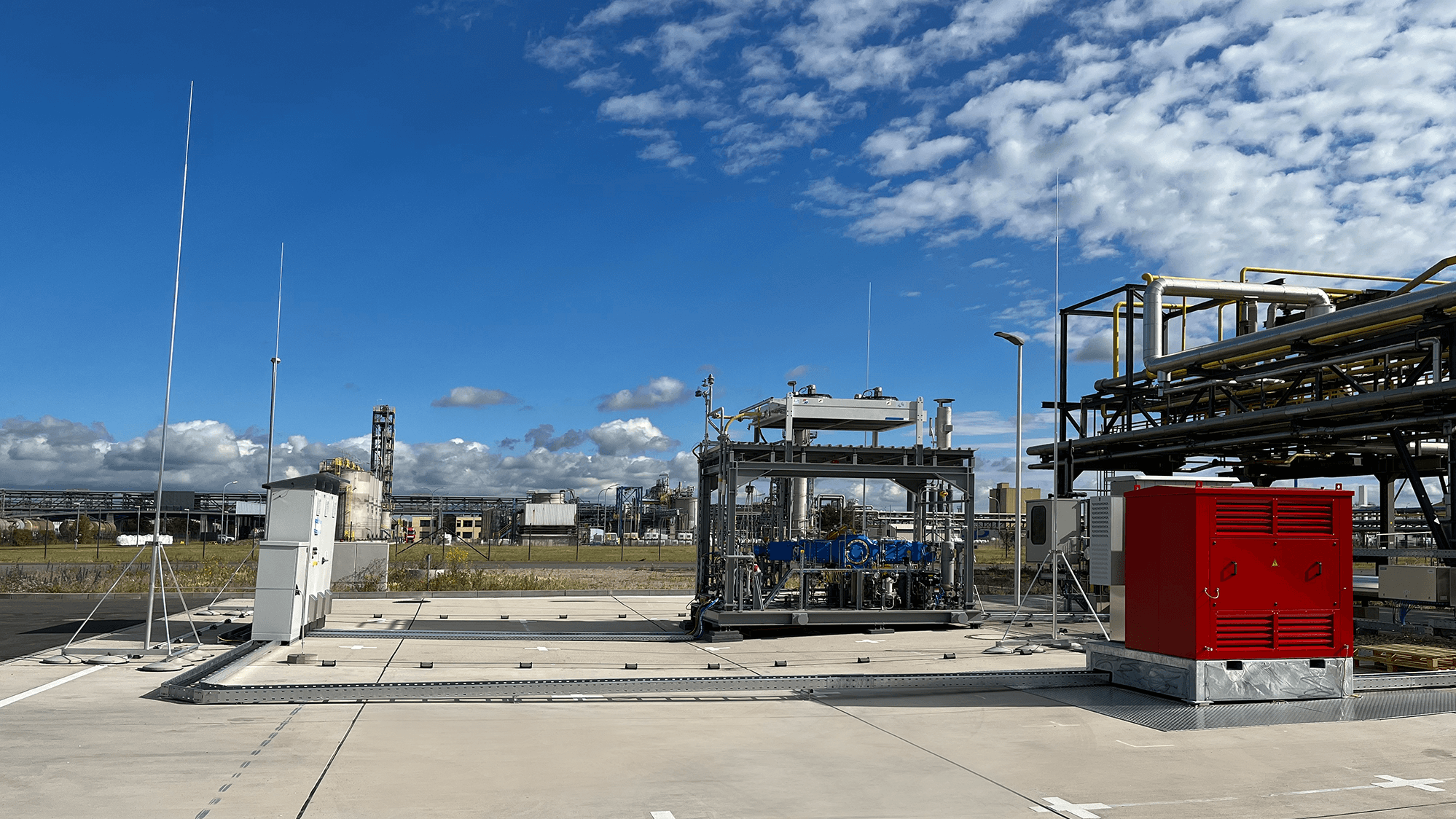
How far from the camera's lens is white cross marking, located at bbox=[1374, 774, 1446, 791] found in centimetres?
738

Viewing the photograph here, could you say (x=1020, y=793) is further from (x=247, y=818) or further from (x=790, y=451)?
(x=790, y=451)

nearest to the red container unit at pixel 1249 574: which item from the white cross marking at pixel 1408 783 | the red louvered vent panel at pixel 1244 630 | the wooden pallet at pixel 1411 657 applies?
the red louvered vent panel at pixel 1244 630

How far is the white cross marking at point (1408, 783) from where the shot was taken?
24.2 ft

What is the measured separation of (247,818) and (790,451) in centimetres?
1448

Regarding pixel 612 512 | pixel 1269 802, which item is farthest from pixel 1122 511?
pixel 612 512

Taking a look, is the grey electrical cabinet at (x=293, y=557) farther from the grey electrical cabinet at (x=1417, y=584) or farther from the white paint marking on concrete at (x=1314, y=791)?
the grey electrical cabinet at (x=1417, y=584)

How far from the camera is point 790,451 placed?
65.7ft

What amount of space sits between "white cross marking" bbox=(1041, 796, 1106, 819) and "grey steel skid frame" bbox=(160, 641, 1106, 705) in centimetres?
456

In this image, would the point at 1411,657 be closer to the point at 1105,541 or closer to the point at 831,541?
the point at 1105,541

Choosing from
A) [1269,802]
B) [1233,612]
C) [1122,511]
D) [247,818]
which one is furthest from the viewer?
[1122,511]

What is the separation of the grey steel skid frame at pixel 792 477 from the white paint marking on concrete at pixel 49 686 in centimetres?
984

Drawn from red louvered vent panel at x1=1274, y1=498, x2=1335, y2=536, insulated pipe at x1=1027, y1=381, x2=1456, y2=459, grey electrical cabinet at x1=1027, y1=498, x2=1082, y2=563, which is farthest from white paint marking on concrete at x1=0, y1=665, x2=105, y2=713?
insulated pipe at x1=1027, y1=381, x2=1456, y2=459

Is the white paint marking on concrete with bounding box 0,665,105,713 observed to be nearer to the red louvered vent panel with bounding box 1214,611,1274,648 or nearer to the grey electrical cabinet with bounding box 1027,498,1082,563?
the red louvered vent panel with bounding box 1214,611,1274,648

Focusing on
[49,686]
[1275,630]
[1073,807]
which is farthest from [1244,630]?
[49,686]
